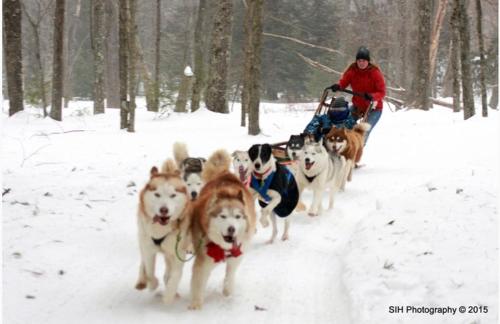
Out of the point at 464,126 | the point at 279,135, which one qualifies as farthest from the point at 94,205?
the point at 464,126

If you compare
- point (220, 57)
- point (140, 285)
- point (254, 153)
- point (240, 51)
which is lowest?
point (140, 285)

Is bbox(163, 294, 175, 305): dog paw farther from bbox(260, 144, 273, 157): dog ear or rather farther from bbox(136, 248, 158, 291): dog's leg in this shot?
bbox(260, 144, 273, 157): dog ear

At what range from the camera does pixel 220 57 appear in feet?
43.7

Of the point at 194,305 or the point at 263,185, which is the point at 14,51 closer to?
the point at 263,185

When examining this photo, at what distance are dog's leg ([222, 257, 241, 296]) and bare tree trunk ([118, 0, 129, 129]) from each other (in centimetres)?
752

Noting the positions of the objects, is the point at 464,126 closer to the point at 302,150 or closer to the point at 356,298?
the point at 302,150

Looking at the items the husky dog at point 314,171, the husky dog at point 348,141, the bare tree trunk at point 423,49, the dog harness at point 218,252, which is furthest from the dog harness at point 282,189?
the bare tree trunk at point 423,49

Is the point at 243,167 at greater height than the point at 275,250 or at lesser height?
greater

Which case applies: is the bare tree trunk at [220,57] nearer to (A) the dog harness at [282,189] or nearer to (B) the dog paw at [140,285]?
(A) the dog harness at [282,189]

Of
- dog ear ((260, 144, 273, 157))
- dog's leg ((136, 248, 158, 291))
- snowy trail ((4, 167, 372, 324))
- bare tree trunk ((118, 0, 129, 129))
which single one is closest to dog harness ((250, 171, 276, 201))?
dog ear ((260, 144, 273, 157))

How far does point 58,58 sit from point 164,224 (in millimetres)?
9660

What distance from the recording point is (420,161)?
9.97 m

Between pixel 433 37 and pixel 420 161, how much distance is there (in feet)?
54.1

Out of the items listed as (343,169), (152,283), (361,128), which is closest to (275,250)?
(152,283)
